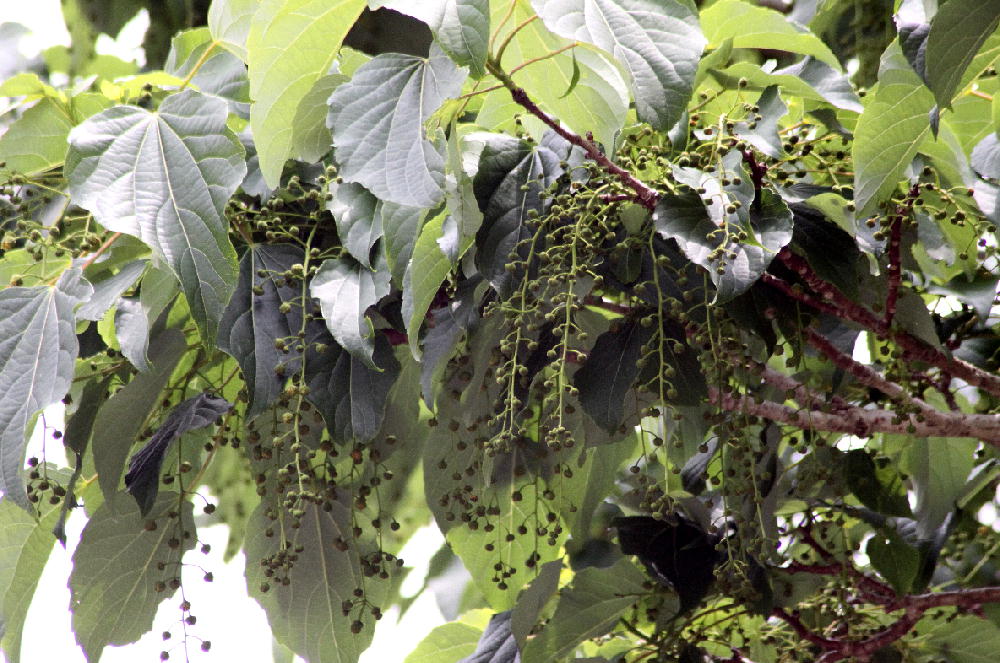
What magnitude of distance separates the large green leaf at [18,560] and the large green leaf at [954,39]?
88cm

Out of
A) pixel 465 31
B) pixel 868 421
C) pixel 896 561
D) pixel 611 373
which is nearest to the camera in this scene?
pixel 465 31

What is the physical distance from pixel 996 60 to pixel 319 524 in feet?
2.46

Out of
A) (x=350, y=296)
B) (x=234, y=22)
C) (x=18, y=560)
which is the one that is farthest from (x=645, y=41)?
(x=18, y=560)

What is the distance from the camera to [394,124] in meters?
0.76

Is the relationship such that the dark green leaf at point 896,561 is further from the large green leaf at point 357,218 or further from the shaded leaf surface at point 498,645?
the large green leaf at point 357,218

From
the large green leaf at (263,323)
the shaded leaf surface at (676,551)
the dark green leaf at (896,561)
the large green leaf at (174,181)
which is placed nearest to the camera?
the large green leaf at (174,181)

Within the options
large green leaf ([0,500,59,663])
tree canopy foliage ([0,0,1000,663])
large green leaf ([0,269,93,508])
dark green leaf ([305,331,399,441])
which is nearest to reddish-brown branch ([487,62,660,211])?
tree canopy foliage ([0,0,1000,663])

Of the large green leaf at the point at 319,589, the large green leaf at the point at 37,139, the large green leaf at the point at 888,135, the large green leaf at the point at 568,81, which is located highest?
the large green leaf at the point at 37,139

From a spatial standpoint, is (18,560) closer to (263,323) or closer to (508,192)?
(263,323)

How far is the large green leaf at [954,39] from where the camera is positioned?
645 mm

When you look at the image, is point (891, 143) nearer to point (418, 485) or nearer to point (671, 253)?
point (671, 253)

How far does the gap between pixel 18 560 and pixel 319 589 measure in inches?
12.1

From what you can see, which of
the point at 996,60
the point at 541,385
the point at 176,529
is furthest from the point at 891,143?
the point at 176,529

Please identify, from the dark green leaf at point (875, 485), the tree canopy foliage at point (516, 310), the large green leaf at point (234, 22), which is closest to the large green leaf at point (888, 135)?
the tree canopy foliage at point (516, 310)
